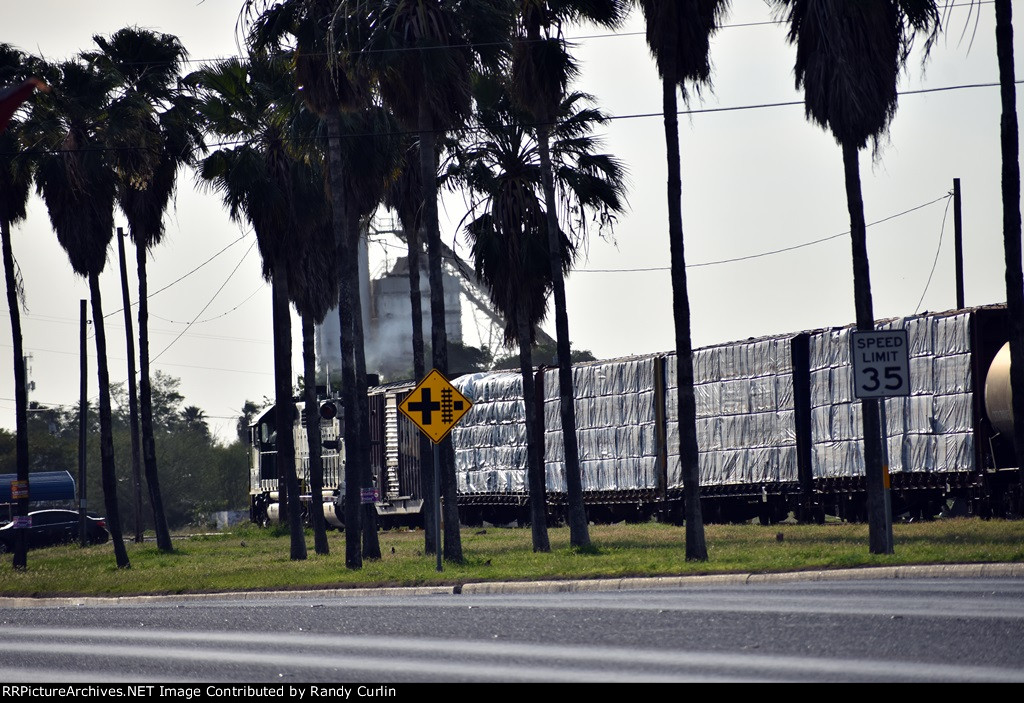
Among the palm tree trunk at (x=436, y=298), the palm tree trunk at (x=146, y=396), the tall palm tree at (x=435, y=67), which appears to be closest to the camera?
the tall palm tree at (x=435, y=67)

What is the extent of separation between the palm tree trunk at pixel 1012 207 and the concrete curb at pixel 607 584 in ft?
18.8

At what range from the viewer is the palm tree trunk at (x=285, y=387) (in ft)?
108

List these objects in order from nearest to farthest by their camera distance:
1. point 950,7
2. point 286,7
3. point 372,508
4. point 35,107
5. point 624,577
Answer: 1. point 624,577
2. point 950,7
3. point 286,7
4. point 372,508
5. point 35,107

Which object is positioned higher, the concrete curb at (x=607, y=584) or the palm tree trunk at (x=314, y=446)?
the palm tree trunk at (x=314, y=446)

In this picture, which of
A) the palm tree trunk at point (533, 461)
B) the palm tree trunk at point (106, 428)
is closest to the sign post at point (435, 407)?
the palm tree trunk at point (533, 461)

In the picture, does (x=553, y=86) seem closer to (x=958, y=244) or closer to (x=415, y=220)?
(x=415, y=220)

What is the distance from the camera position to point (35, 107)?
33500 mm

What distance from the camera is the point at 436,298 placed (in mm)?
26797

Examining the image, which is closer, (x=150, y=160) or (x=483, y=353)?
(x=150, y=160)

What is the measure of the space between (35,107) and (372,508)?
12346 millimetres

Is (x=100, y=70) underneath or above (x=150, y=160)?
above

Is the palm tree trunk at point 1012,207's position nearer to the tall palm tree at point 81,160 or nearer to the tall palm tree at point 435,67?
the tall palm tree at point 435,67

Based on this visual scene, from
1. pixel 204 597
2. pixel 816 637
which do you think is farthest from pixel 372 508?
pixel 816 637

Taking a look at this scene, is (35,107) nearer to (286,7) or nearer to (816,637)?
(286,7)
